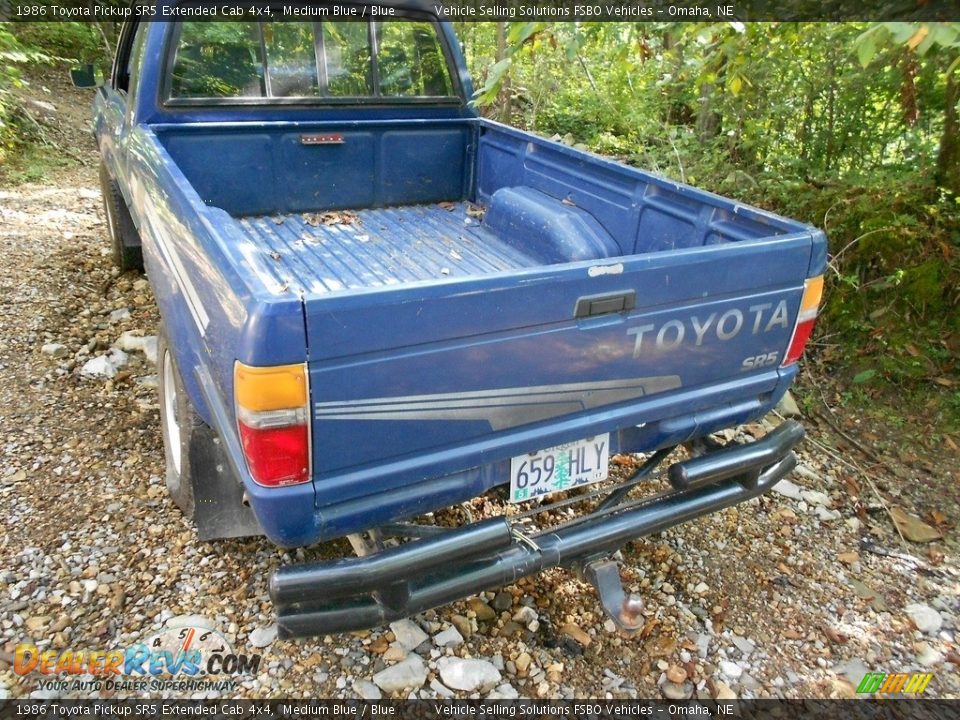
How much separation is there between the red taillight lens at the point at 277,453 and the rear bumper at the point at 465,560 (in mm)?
273

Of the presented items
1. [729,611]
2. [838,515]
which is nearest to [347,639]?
[729,611]

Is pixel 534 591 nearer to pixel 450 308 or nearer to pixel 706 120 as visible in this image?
pixel 450 308

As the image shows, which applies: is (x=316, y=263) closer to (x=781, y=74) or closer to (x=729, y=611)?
(x=729, y=611)

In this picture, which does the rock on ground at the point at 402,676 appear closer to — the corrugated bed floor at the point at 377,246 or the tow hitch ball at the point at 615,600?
the tow hitch ball at the point at 615,600

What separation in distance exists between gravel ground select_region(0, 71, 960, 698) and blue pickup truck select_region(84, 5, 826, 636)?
0.30 m

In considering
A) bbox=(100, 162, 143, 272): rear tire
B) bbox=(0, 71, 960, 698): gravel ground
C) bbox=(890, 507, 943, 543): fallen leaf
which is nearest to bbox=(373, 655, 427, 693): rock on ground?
bbox=(0, 71, 960, 698): gravel ground

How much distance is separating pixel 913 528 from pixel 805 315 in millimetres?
1486

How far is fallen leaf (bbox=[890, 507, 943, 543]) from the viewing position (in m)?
3.21

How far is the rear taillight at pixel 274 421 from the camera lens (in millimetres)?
1707

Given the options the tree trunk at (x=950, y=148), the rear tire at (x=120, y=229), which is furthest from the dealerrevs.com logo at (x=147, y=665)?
the tree trunk at (x=950, y=148)

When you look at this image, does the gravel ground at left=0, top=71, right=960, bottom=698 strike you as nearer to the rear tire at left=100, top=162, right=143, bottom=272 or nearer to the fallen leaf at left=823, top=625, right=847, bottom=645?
the fallen leaf at left=823, top=625, right=847, bottom=645

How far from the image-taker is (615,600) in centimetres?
239

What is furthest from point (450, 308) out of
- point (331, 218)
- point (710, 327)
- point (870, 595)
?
point (331, 218)

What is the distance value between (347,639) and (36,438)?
1.93 m
